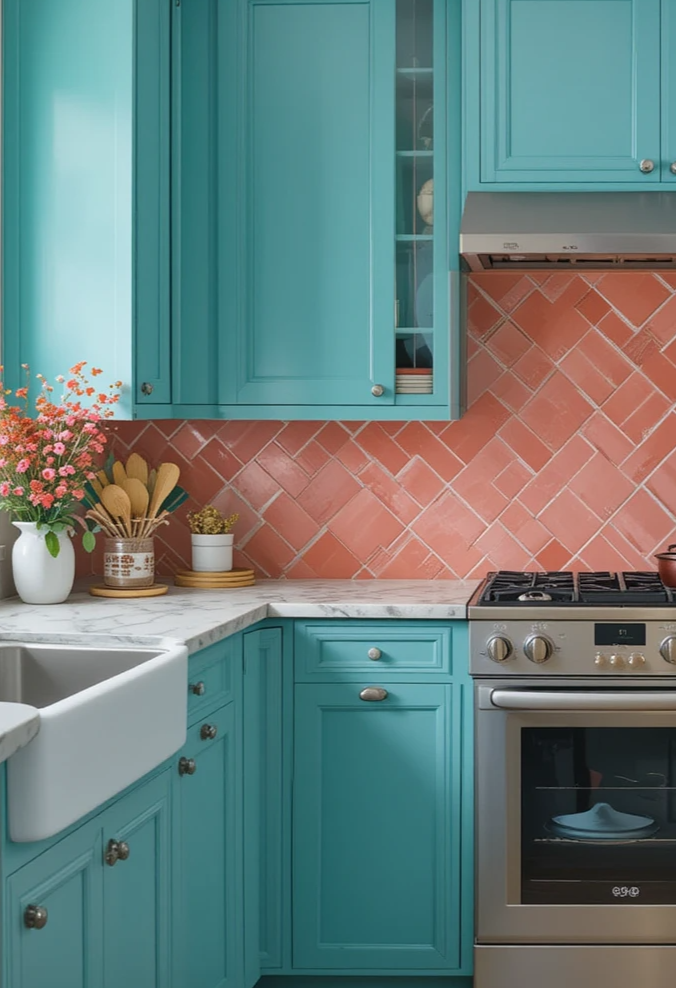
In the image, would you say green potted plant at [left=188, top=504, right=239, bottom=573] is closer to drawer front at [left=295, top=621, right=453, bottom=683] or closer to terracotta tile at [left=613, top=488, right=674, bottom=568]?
drawer front at [left=295, top=621, right=453, bottom=683]

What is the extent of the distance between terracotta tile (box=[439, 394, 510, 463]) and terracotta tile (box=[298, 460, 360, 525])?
0.30m

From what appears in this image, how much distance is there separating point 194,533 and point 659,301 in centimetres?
142

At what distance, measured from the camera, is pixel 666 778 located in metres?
2.72

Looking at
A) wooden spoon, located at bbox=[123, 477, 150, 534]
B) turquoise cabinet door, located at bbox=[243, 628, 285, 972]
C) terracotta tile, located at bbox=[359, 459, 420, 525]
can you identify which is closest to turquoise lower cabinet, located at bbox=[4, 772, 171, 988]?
turquoise cabinet door, located at bbox=[243, 628, 285, 972]

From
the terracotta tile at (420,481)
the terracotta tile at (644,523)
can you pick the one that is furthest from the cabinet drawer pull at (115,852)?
the terracotta tile at (644,523)

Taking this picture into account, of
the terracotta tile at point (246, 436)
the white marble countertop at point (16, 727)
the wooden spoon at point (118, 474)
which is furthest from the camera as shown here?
the terracotta tile at point (246, 436)

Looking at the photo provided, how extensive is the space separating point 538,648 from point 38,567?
116 centimetres

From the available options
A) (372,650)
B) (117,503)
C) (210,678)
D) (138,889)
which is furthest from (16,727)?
(117,503)

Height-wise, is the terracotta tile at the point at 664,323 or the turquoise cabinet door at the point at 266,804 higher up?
the terracotta tile at the point at 664,323

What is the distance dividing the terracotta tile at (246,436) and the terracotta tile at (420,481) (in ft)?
1.27

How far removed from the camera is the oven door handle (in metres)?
2.67

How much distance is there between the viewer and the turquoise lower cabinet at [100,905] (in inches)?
63.1

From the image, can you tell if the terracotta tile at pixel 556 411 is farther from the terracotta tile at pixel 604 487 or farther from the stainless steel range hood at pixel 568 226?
the stainless steel range hood at pixel 568 226

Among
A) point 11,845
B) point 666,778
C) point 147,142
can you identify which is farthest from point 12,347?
point 666,778
